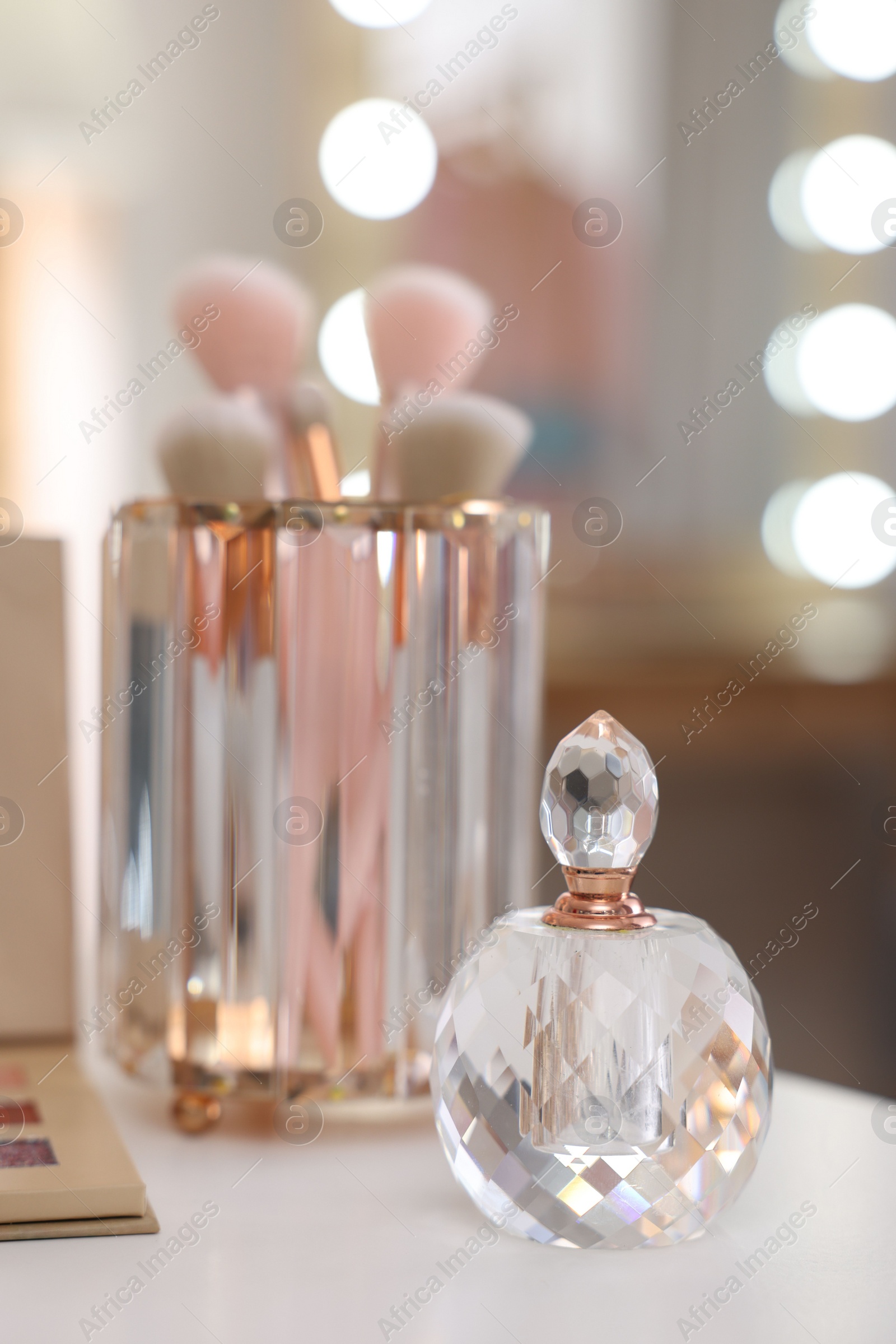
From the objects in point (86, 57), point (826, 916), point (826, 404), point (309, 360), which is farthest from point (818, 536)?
point (86, 57)

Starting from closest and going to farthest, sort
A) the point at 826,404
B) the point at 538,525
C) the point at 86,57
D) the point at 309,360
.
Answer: the point at 538,525, the point at 86,57, the point at 309,360, the point at 826,404

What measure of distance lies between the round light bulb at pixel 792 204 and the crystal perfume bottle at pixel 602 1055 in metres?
1.80

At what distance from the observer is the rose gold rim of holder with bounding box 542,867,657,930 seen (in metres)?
0.32

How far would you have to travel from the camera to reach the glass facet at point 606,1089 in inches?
12.0

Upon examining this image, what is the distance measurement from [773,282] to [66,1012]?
5.69ft

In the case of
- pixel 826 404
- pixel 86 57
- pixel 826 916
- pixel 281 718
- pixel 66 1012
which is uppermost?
pixel 86 57

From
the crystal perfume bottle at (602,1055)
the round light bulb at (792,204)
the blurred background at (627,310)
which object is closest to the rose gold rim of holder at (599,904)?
the crystal perfume bottle at (602,1055)

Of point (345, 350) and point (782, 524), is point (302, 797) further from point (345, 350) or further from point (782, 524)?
point (782, 524)

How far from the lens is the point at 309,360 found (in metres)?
1.56

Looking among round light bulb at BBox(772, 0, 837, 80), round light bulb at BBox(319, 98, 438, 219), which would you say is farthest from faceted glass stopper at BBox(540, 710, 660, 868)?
round light bulb at BBox(772, 0, 837, 80)

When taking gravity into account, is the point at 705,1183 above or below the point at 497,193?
below

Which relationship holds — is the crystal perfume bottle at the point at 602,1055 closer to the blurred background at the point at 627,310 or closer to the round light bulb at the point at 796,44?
the blurred background at the point at 627,310

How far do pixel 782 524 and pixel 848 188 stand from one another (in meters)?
0.48

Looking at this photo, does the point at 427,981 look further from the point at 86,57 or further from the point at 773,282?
the point at 773,282
